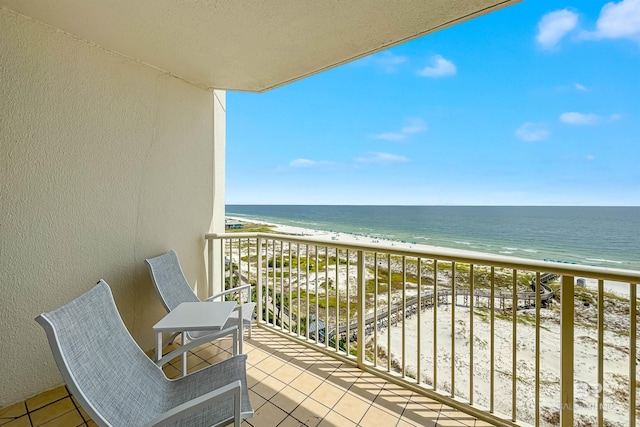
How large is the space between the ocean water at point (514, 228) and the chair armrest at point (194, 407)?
66.6ft

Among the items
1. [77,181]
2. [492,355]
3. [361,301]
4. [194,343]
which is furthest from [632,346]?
[77,181]

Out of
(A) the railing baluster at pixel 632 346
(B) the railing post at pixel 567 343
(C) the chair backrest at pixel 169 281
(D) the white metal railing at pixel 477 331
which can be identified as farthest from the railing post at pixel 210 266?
(A) the railing baluster at pixel 632 346

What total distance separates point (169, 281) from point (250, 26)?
2148 mm

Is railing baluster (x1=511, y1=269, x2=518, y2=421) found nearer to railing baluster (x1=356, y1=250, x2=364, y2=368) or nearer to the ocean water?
railing baluster (x1=356, y1=250, x2=364, y2=368)

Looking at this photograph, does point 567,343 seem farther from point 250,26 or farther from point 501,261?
point 250,26

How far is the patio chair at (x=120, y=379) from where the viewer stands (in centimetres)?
99

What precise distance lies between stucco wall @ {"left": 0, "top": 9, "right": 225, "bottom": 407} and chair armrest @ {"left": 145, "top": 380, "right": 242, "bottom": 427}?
174 cm

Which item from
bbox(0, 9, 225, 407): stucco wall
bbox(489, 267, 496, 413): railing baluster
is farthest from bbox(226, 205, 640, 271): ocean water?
bbox(0, 9, 225, 407): stucco wall

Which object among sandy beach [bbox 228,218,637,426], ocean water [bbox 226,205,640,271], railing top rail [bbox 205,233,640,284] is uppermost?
railing top rail [bbox 205,233,640,284]

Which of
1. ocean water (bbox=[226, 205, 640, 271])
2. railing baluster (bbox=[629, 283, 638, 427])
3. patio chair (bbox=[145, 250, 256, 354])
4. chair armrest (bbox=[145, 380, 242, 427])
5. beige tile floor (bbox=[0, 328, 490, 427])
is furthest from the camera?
ocean water (bbox=[226, 205, 640, 271])

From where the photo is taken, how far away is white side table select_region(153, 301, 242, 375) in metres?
1.65

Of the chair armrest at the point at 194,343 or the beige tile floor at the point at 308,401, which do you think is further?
the beige tile floor at the point at 308,401

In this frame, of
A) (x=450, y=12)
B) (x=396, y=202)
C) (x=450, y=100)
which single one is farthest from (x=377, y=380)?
(x=396, y=202)

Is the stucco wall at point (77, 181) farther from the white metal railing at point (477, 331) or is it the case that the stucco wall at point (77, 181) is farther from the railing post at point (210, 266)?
the white metal railing at point (477, 331)
